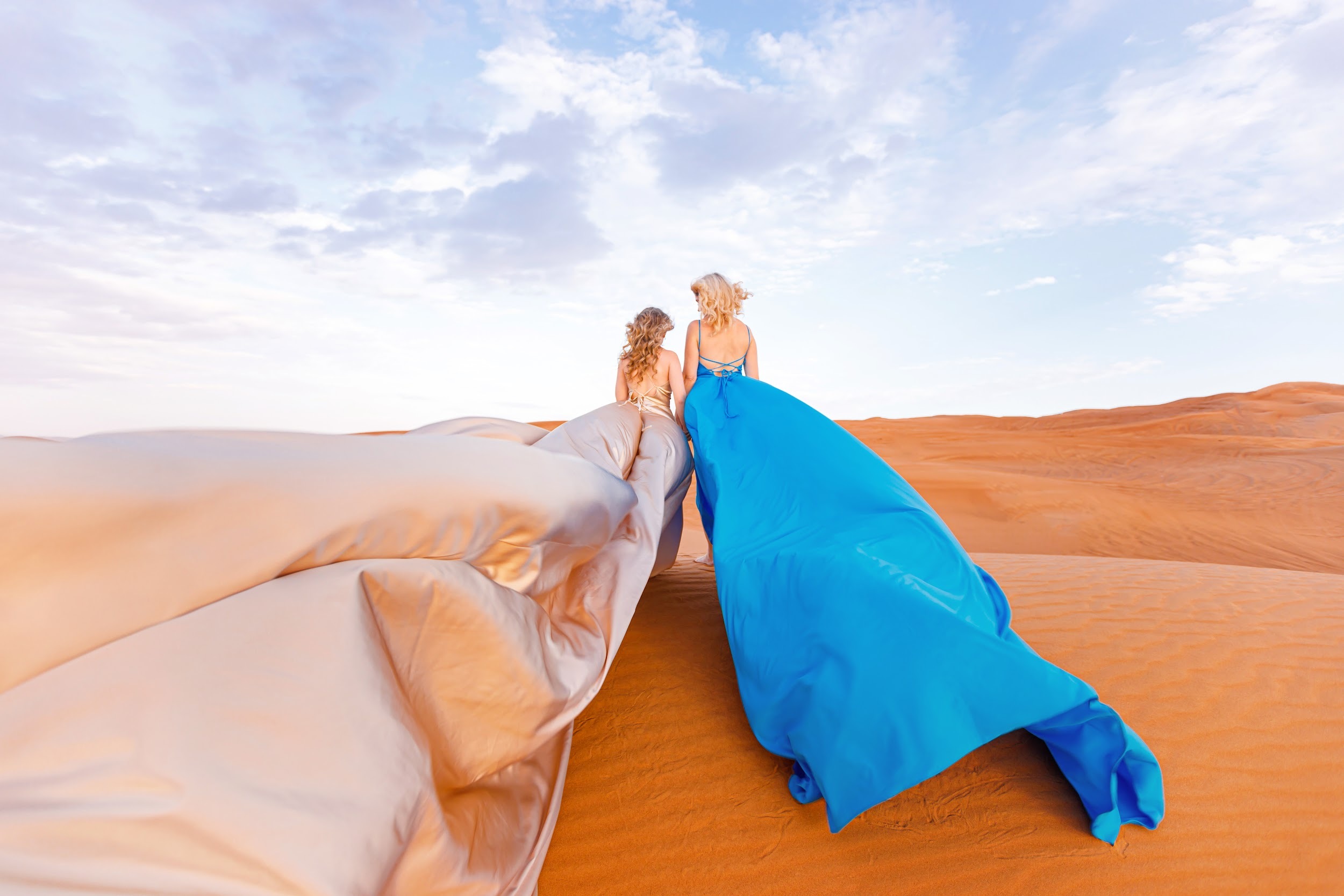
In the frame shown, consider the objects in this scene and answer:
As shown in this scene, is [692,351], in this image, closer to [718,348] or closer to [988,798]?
[718,348]

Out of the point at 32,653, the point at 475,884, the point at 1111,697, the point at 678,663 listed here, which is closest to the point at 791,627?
the point at 678,663

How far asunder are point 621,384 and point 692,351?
694 mm

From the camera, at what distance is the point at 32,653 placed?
1314 millimetres

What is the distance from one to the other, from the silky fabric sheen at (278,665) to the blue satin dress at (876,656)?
35.1 inches

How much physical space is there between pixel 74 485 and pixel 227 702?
0.54 m

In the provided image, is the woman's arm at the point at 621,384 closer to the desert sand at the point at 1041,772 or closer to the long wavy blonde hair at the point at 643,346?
the long wavy blonde hair at the point at 643,346

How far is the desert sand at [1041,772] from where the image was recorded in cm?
238

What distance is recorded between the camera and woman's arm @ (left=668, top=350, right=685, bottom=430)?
5.93m

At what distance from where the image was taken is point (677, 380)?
19.6 feet

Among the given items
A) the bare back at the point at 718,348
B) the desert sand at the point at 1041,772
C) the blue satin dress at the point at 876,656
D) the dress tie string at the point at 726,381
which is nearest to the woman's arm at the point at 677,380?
the bare back at the point at 718,348

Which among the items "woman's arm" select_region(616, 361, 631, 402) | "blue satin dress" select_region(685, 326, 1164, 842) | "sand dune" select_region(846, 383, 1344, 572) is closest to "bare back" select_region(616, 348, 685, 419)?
"woman's arm" select_region(616, 361, 631, 402)

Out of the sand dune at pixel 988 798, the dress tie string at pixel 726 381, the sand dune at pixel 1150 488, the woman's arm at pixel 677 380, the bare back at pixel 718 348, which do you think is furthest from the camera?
the sand dune at pixel 1150 488

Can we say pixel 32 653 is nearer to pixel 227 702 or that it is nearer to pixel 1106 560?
pixel 227 702

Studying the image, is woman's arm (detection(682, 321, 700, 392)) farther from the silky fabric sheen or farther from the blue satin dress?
the silky fabric sheen
